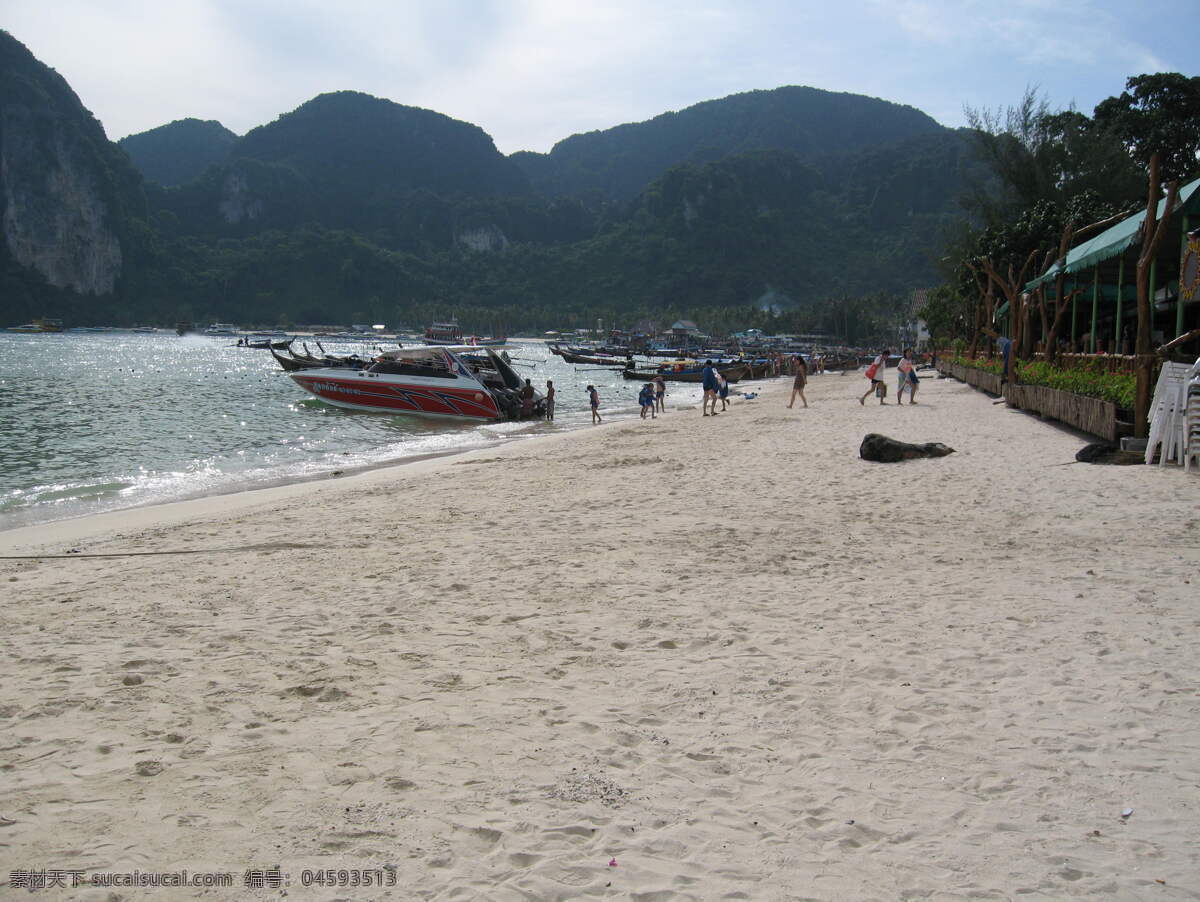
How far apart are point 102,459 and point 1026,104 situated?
Answer: 37.4m

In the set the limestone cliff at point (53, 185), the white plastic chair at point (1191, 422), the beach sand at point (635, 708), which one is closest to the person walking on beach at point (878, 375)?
the white plastic chair at point (1191, 422)

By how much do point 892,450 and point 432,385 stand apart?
653 inches

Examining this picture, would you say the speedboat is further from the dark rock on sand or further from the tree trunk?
the tree trunk

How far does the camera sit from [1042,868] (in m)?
2.58

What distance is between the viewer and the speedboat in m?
24.6

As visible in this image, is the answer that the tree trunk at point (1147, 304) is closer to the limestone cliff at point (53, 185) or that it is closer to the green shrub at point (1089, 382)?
the green shrub at point (1089, 382)

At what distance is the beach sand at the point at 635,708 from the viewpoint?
270cm

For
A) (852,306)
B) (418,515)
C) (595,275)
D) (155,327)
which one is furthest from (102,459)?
(595,275)

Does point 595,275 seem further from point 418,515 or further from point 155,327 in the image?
point 418,515

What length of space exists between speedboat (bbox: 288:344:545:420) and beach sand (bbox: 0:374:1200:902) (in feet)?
55.3

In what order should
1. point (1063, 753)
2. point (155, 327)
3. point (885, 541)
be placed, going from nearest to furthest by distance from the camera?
point (1063, 753) < point (885, 541) < point (155, 327)

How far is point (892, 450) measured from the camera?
11.0 meters

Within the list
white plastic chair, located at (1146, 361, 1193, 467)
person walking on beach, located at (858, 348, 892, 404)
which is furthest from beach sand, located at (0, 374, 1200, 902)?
person walking on beach, located at (858, 348, 892, 404)

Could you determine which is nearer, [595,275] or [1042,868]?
[1042,868]
